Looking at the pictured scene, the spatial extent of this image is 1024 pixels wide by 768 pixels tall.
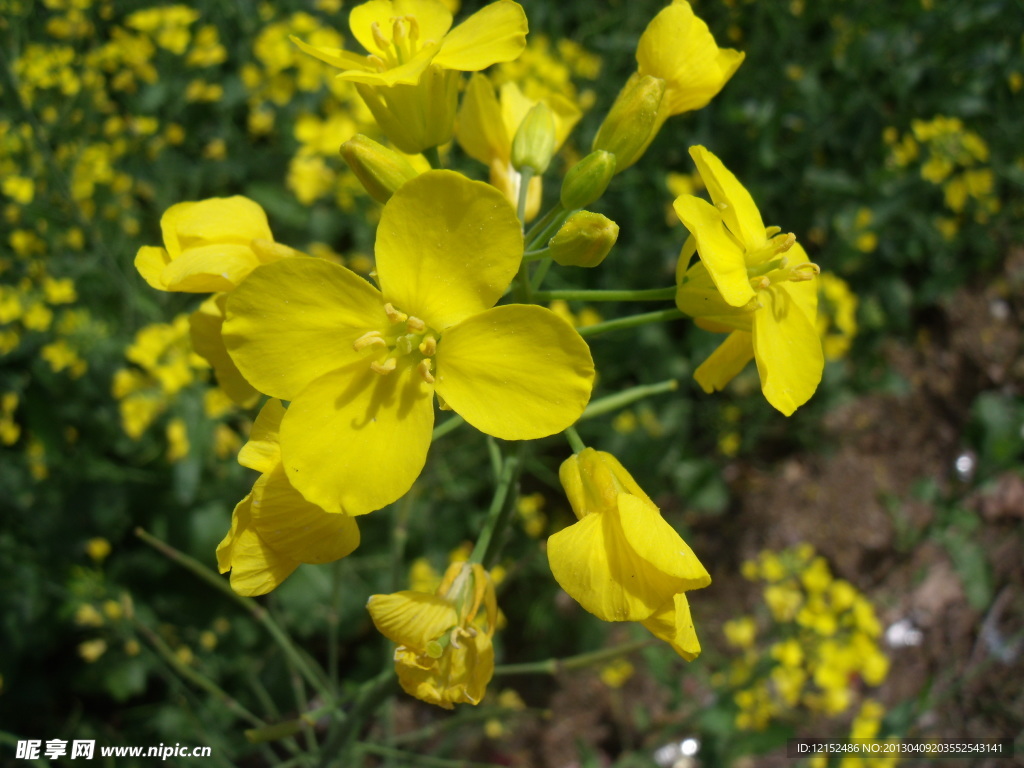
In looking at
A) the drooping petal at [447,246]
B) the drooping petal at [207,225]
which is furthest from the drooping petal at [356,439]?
the drooping petal at [207,225]

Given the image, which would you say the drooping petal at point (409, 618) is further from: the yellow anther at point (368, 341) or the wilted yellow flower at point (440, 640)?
the yellow anther at point (368, 341)

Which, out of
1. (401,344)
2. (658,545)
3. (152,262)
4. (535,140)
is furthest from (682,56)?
(152,262)

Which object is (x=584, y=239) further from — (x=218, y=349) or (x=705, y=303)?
(x=218, y=349)

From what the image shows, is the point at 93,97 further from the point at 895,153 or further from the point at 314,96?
the point at 895,153

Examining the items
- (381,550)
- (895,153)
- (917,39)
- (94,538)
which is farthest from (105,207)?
(917,39)

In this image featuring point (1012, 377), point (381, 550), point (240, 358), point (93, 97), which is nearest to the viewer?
point (240, 358)

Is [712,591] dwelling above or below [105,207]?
below
